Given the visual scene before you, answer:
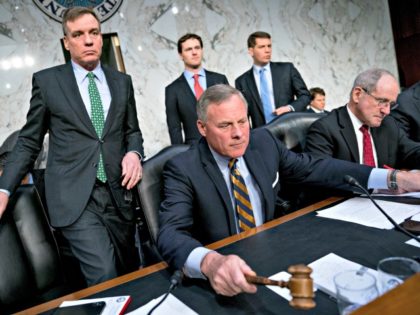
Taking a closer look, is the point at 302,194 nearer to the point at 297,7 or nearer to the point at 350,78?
the point at 297,7

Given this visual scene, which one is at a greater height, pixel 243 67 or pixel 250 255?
pixel 243 67

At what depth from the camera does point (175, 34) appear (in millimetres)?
3969

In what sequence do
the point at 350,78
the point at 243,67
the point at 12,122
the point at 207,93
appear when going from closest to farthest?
the point at 207,93 < the point at 12,122 < the point at 243,67 < the point at 350,78

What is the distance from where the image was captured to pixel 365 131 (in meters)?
2.09

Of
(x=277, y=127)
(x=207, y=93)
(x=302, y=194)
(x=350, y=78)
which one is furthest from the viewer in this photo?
(x=350, y=78)

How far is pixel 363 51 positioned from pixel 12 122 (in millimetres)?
4689

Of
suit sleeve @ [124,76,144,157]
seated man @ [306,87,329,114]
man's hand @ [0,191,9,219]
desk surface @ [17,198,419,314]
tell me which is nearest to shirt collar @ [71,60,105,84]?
suit sleeve @ [124,76,144,157]

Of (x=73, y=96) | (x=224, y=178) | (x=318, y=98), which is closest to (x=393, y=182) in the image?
(x=224, y=178)

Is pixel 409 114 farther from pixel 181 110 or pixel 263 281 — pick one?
pixel 263 281

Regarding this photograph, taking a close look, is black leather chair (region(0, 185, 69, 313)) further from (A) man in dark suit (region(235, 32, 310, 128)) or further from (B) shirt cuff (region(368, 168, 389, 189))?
(A) man in dark suit (region(235, 32, 310, 128))

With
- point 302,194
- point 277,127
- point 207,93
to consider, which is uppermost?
point 207,93

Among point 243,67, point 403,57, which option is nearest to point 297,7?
point 243,67

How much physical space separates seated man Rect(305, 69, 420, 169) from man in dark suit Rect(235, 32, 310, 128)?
132 cm

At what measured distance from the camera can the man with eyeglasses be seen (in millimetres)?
2008
